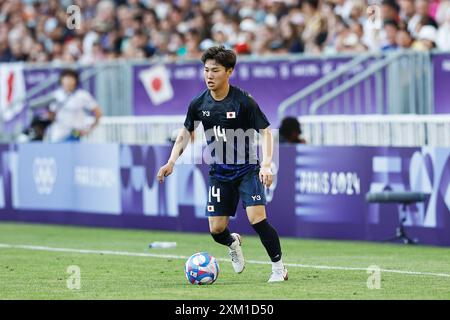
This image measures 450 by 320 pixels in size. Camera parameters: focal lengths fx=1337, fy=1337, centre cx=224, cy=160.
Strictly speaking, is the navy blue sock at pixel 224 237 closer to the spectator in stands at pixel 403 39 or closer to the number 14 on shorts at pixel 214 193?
the number 14 on shorts at pixel 214 193

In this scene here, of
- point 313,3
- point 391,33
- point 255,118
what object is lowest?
point 255,118

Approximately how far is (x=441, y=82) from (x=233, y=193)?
8.21m

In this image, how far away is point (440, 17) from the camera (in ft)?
72.0

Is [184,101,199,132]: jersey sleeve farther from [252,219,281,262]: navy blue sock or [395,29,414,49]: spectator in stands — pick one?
[395,29,414,49]: spectator in stands

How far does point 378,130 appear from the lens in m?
19.6

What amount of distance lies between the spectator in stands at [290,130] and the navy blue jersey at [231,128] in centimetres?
648

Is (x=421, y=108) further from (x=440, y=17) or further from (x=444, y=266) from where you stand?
(x=444, y=266)

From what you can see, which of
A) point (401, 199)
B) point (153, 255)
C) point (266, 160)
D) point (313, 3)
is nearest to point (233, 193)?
point (266, 160)

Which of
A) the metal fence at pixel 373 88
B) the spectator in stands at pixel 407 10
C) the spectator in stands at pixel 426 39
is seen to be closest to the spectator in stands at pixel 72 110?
the metal fence at pixel 373 88

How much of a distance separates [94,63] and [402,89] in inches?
288

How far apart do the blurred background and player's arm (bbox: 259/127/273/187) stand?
16.7 feet

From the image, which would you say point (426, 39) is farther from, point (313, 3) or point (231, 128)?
point (231, 128)
